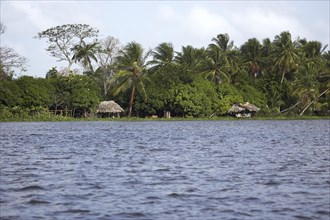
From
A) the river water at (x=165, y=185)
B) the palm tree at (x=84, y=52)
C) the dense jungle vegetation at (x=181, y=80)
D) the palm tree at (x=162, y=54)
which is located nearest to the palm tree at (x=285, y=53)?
the dense jungle vegetation at (x=181, y=80)

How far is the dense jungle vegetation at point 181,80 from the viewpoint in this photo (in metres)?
61.2

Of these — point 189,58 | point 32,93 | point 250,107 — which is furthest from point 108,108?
point 250,107

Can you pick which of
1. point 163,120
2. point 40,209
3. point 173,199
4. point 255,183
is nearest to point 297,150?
point 255,183

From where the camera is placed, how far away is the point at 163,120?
65125mm

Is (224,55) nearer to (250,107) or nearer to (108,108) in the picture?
(250,107)

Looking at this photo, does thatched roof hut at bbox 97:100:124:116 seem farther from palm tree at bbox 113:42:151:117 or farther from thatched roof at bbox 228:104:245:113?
thatched roof at bbox 228:104:245:113

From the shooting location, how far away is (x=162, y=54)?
66.9 metres

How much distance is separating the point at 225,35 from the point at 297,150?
47.9 meters

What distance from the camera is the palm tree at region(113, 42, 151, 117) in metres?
62.4

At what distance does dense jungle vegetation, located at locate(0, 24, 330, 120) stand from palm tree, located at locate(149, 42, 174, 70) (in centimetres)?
12

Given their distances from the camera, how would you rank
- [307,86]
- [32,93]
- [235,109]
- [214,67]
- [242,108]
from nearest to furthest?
[32,93] < [307,86] < [235,109] < [242,108] < [214,67]

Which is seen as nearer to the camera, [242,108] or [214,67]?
[242,108]

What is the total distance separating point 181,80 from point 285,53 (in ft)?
43.8

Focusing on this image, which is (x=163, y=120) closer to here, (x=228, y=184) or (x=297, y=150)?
(x=297, y=150)
